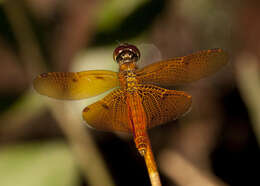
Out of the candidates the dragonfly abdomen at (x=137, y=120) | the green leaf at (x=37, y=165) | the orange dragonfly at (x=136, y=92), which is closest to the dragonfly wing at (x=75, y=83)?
the orange dragonfly at (x=136, y=92)

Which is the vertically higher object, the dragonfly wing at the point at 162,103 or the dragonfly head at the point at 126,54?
the dragonfly head at the point at 126,54

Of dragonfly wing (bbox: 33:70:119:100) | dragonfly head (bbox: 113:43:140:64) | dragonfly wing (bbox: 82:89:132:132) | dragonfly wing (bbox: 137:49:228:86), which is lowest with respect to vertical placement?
dragonfly wing (bbox: 82:89:132:132)

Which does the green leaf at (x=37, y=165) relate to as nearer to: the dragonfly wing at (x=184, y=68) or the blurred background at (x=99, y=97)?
the blurred background at (x=99, y=97)

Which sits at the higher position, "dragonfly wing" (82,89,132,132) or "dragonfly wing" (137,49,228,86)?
"dragonfly wing" (137,49,228,86)

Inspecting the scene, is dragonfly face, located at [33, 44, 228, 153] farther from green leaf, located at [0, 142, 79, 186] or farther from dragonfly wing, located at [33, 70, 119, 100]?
green leaf, located at [0, 142, 79, 186]

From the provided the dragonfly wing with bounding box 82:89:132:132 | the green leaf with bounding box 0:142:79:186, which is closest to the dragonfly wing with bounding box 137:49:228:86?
the dragonfly wing with bounding box 82:89:132:132

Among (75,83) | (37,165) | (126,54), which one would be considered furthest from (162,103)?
(37,165)

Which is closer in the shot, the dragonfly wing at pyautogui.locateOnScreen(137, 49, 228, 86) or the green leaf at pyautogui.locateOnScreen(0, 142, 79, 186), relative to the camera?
the dragonfly wing at pyautogui.locateOnScreen(137, 49, 228, 86)
